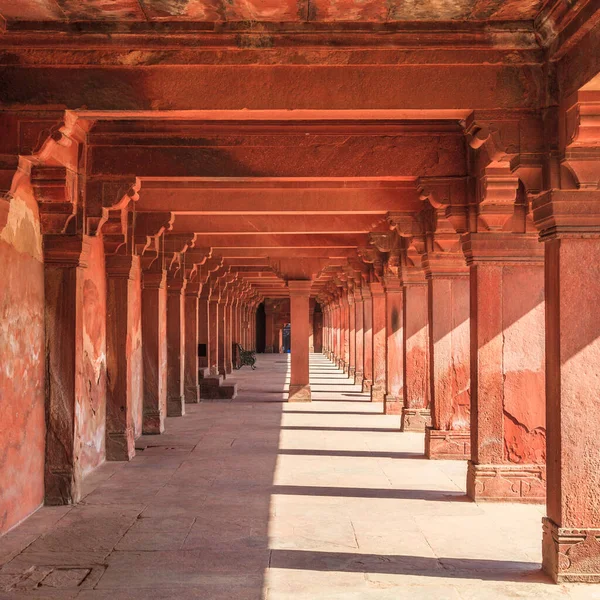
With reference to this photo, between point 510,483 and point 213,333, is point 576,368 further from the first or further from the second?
point 213,333

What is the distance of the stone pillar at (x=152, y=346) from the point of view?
12.8 metres

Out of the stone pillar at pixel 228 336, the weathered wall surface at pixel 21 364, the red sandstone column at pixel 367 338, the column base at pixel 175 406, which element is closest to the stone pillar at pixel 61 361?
the weathered wall surface at pixel 21 364

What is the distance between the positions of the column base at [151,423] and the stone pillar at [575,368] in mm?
8302

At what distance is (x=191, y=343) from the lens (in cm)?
1741

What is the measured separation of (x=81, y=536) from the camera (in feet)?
22.4

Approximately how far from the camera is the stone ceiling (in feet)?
17.4

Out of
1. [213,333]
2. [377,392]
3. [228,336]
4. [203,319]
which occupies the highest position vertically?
[203,319]

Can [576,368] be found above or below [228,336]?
above

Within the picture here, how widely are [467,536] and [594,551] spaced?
138 cm


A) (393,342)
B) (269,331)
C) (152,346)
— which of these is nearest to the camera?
(152,346)

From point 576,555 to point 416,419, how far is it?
25.3 feet

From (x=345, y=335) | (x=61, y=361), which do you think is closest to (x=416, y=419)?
(x=61, y=361)

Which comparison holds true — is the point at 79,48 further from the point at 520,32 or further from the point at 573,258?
the point at 573,258

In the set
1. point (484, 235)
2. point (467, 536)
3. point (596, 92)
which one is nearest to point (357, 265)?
point (484, 235)
